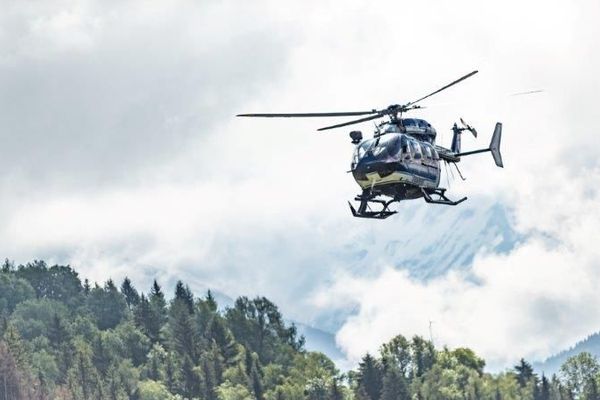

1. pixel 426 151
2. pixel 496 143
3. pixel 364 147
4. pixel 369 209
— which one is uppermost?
pixel 496 143

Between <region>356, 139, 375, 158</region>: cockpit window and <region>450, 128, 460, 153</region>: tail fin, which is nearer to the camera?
<region>356, 139, 375, 158</region>: cockpit window

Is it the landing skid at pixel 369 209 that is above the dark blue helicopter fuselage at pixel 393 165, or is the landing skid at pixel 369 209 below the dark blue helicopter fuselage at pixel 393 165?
below

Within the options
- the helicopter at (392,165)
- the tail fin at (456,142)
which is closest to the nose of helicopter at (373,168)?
the helicopter at (392,165)

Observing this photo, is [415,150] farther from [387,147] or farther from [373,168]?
[373,168]

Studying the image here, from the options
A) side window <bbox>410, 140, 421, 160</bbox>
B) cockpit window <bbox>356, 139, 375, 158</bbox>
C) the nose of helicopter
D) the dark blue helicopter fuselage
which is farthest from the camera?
side window <bbox>410, 140, 421, 160</bbox>

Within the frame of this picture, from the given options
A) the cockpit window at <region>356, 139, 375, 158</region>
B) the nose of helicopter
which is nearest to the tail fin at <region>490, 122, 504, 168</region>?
the cockpit window at <region>356, 139, 375, 158</region>

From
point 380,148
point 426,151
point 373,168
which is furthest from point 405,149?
point 426,151

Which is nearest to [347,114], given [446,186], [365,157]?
[365,157]

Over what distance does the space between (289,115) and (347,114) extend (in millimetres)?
3517

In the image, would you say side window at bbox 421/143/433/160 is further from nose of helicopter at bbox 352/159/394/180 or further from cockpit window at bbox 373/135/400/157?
nose of helicopter at bbox 352/159/394/180

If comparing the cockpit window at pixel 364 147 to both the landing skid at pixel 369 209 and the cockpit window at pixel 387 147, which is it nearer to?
the cockpit window at pixel 387 147

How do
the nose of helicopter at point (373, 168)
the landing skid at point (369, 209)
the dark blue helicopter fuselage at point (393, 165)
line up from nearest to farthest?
the landing skid at point (369, 209) → the nose of helicopter at point (373, 168) → the dark blue helicopter fuselage at point (393, 165)

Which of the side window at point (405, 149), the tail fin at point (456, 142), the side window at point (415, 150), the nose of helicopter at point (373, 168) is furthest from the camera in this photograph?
the tail fin at point (456, 142)

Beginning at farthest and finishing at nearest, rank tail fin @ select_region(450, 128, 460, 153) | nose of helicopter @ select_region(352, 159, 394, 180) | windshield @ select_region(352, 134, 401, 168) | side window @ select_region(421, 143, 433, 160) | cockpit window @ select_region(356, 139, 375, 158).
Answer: tail fin @ select_region(450, 128, 460, 153), side window @ select_region(421, 143, 433, 160), cockpit window @ select_region(356, 139, 375, 158), windshield @ select_region(352, 134, 401, 168), nose of helicopter @ select_region(352, 159, 394, 180)
